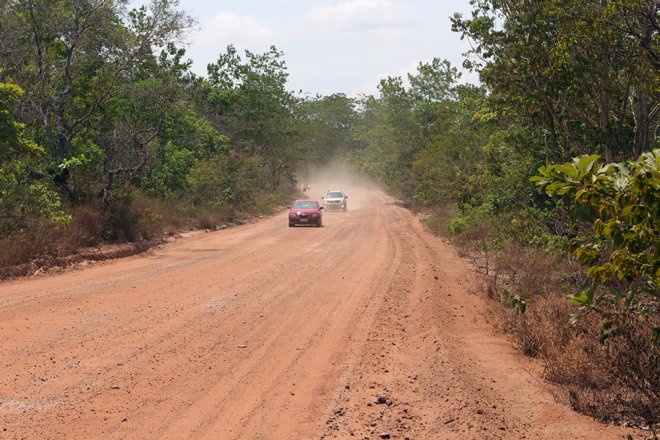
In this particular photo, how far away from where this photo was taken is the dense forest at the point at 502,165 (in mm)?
5715

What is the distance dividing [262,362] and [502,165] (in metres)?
13.6

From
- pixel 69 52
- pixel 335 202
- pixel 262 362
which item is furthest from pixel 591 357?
pixel 335 202

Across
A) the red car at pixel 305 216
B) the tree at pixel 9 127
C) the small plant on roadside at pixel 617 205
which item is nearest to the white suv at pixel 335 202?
the red car at pixel 305 216

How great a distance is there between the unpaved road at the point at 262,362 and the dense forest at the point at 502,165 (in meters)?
0.88

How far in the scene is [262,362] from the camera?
7.93 meters

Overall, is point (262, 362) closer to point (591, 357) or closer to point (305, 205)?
point (591, 357)

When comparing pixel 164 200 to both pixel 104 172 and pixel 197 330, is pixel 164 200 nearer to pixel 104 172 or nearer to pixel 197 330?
pixel 104 172

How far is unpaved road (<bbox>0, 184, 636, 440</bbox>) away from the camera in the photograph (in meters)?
5.91

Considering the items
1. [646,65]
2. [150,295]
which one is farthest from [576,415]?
[150,295]

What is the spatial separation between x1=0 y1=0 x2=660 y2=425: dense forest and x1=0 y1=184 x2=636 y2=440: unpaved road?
2.88ft

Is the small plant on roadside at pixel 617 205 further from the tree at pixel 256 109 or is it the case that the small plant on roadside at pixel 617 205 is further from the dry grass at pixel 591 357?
the tree at pixel 256 109

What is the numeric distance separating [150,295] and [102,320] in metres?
2.38

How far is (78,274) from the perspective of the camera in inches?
621

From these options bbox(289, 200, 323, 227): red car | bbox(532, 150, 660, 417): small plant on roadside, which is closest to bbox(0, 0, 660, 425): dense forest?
bbox(532, 150, 660, 417): small plant on roadside
